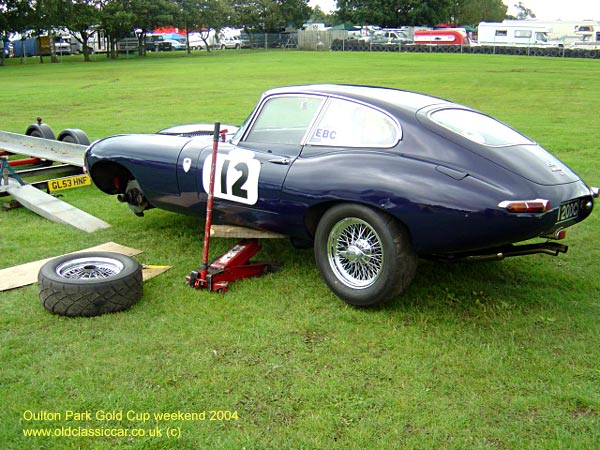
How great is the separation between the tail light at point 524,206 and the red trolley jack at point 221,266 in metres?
2.14

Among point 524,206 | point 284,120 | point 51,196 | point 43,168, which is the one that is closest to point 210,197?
point 284,120

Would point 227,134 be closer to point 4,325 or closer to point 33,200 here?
point 33,200

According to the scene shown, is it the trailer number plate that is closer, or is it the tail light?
the tail light

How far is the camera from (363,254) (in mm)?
4441

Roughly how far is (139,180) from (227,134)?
4.01 feet

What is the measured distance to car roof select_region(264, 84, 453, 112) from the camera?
15.6ft

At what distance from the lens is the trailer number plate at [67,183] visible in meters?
7.98

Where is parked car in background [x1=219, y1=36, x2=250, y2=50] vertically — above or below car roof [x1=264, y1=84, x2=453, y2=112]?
above

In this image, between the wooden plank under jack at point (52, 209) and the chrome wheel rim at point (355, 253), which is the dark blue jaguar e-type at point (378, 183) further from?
the wooden plank under jack at point (52, 209)

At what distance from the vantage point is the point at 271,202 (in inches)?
192

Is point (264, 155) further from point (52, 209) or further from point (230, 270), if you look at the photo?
point (52, 209)

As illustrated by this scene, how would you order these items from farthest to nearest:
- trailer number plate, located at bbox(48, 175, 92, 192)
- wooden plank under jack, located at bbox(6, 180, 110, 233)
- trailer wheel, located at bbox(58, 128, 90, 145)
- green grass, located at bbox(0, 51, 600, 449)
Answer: trailer wheel, located at bbox(58, 128, 90, 145) < trailer number plate, located at bbox(48, 175, 92, 192) < wooden plank under jack, located at bbox(6, 180, 110, 233) < green grass, located at bbox(0, 51, 600, 449)

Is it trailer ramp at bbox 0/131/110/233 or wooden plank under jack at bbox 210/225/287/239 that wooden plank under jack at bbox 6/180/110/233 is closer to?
trailer ramp at bbox 0/131/110/233

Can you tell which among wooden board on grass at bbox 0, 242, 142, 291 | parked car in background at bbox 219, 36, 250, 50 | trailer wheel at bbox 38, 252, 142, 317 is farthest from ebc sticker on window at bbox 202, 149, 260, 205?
parked car in background at bbox 219, 36, 250, 50
